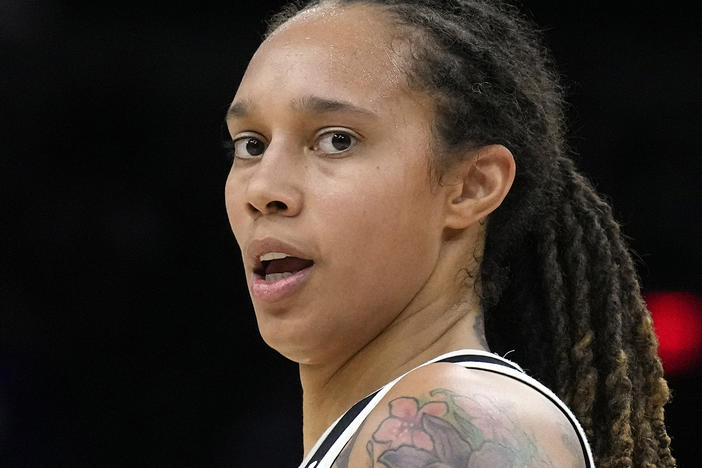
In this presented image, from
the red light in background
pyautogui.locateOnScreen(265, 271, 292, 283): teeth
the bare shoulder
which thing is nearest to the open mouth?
pyautogui.locateOnScreen(265, 271, 292, 283): teeth

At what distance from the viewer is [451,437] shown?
56.1 inches

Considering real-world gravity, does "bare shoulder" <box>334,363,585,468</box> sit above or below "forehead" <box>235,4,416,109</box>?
below

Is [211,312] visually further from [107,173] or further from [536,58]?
[536,58]

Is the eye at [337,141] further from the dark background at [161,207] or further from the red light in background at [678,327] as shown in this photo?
the red light in background at [678,327]

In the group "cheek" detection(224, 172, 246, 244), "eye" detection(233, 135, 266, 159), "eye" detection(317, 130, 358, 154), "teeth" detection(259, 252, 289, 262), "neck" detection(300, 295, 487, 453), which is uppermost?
"eye" detection(233, 135, 266, 159)

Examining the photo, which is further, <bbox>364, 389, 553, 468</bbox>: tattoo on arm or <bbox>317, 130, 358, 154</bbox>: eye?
<bbox>317, 130, 358, 154</bbox>: eye

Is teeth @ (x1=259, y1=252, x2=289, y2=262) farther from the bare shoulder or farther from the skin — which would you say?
the bare shoulder

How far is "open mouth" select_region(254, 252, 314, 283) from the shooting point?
1.81 meters

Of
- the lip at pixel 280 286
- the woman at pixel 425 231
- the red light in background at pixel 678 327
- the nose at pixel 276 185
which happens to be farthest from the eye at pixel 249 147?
the red light in background at pixel 678 327

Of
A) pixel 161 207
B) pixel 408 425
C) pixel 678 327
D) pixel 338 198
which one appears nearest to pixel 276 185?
pixel 338 198

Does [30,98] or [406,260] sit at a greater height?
[30,98]

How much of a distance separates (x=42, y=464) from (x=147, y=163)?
3.45 ft

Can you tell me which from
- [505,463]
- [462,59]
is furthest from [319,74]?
[505,463]

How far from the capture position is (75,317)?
3.64 meters
